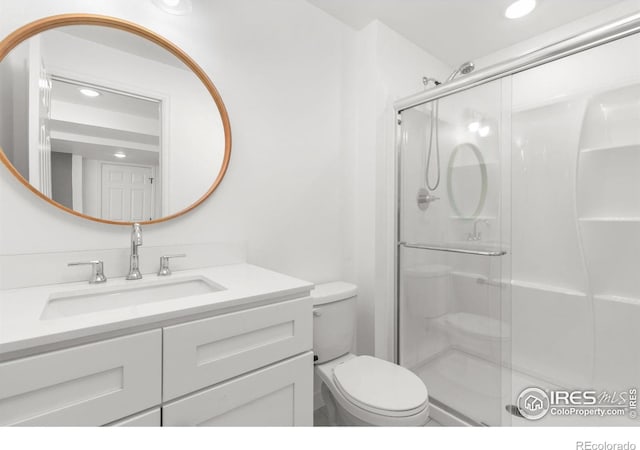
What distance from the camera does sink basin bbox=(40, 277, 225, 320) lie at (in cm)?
92

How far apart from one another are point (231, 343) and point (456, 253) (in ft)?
3.96

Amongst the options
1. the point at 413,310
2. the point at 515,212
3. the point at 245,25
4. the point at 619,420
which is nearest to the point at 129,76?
the point at 245,25

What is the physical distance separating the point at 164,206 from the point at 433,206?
1330 mm

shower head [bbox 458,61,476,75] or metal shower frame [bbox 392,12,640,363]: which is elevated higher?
shower head [bbox 458,61,476,75]

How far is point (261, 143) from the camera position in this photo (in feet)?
4.96

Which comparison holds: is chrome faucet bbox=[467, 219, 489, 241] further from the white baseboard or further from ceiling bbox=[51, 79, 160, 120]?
ceiling bbox=[51, 79, 160, 120]

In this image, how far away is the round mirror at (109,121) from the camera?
994mm

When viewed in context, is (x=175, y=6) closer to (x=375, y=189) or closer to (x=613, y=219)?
(x=375, y=189)

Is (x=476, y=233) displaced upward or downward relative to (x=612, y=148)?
downward

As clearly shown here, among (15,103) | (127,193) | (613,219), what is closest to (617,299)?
(613,219)

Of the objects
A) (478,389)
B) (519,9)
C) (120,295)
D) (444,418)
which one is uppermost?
(519,9)

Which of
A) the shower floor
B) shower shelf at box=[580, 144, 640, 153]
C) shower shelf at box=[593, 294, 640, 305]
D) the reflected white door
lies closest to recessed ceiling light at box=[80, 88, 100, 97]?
the reflected white door

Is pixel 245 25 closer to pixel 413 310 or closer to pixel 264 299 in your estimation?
pixel 264 299

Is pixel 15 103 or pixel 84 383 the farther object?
pixel 15 103
